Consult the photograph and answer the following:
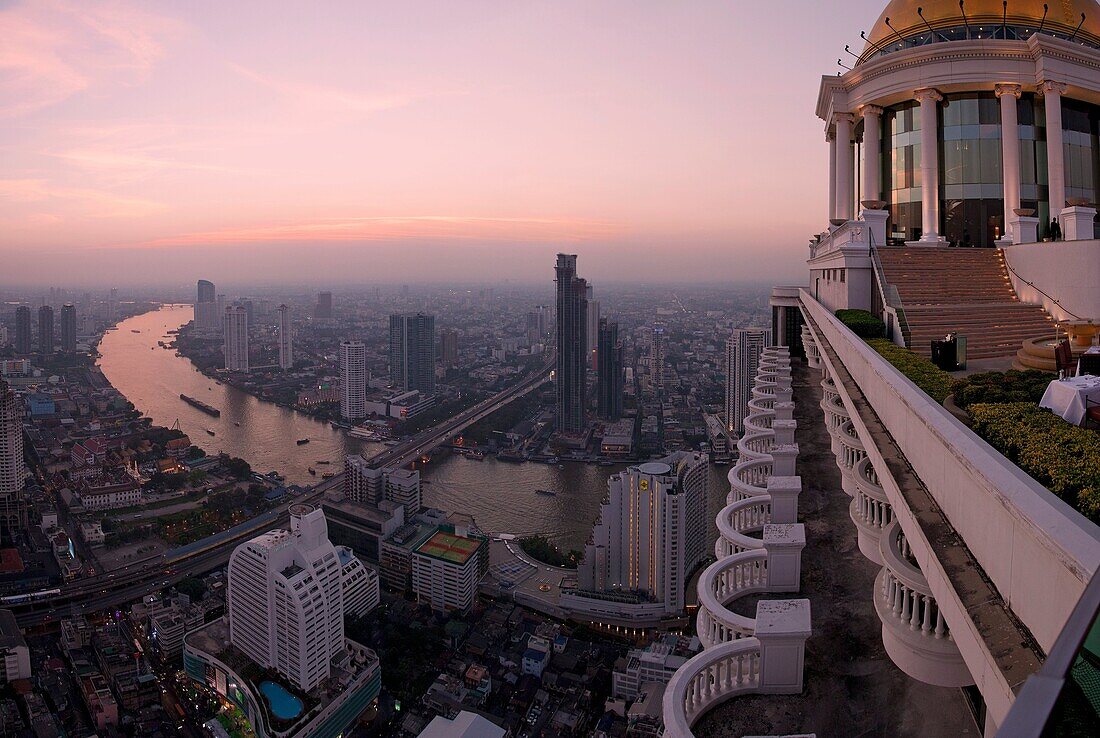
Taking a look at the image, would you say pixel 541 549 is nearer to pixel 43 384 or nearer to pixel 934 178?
pixel 934 178

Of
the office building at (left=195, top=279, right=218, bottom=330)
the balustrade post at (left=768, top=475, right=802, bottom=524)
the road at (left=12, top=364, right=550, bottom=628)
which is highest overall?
the office building at (left=195, top=279, right=218, bottom=330)

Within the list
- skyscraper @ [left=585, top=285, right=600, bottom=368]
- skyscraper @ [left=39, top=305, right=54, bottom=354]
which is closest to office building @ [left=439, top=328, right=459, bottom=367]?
skyscraper @ [left=585, top=285, right=600, bottom=368]

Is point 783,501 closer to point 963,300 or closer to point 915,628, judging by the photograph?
point 915,628

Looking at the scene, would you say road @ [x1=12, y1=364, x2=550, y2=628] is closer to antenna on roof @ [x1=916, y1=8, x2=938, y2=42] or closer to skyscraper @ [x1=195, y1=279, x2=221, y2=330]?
antenna on roof @ [x1=916, y1=8, x2=938, y2=42]

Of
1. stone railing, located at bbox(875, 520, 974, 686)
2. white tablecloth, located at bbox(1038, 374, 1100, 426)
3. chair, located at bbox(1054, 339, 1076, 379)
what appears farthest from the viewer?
chair, located at bbox(1054, 339, 1076, 379)

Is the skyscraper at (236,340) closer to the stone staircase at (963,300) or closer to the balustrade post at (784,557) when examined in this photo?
the stone staircase at (963,300)

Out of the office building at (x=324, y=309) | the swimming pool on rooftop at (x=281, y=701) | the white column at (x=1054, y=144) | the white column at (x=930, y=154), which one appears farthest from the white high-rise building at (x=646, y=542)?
the office building at (x=324, y=309)
